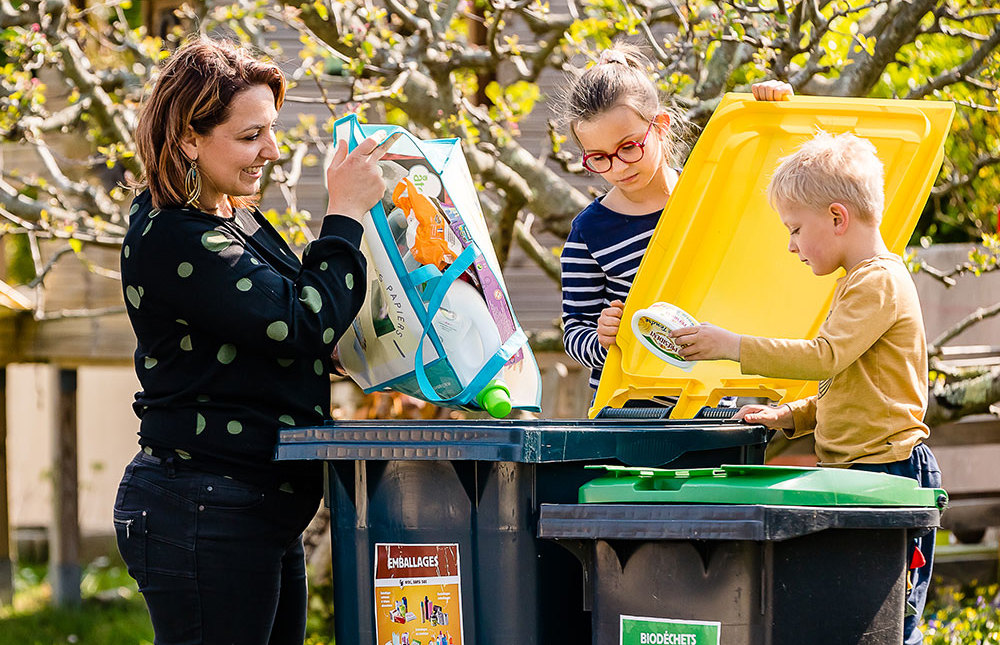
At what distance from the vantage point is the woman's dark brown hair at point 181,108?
2.33 metres

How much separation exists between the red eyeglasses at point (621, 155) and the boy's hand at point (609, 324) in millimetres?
330

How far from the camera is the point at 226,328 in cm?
225

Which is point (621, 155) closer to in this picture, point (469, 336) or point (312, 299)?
point (469, 336)

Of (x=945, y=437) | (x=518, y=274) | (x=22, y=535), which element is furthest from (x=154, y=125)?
(x=22, y=535)

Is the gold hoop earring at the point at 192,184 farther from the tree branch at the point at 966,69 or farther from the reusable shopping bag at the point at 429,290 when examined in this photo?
the tree branch at the point at 966,69

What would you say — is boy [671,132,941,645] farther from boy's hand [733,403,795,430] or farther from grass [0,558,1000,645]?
grass [0,558,1000,645]

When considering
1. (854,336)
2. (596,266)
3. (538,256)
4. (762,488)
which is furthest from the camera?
(538,256)

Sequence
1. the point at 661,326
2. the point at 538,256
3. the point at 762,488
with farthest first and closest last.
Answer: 1. the point at 538,256
2. the point at 661,326
3. the point at 762,488

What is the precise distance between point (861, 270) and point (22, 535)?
8.82 m

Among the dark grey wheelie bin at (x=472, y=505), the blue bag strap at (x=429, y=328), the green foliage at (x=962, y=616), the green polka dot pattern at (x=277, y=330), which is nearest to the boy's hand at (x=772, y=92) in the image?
the blue bag strap at (x=429, y=328)

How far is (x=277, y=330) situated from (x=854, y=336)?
3.64 feet

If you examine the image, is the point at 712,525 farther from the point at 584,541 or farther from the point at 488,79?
the point at 488,79

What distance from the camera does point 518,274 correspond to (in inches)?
324

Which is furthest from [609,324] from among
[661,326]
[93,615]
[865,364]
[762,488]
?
[93,615]
